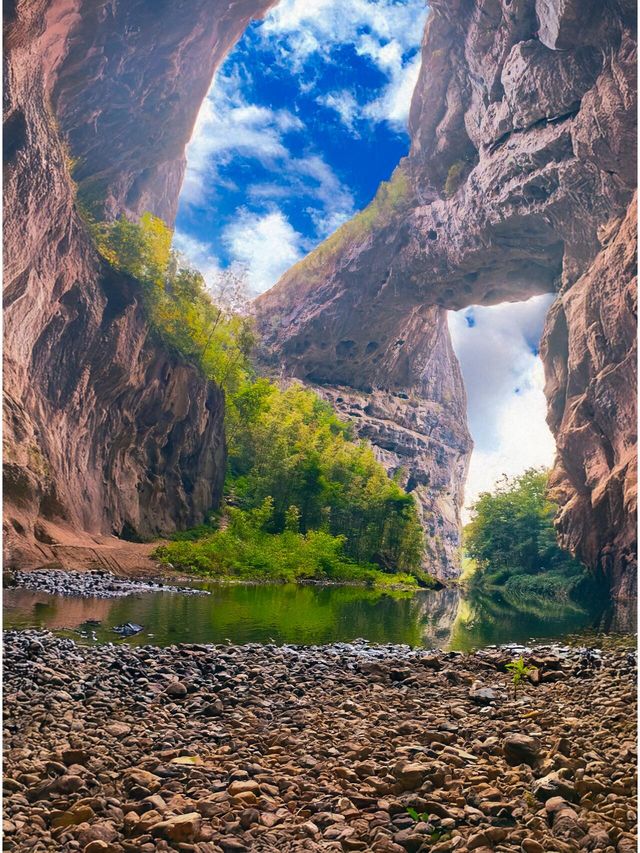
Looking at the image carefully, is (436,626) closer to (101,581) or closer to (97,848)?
(101,581)

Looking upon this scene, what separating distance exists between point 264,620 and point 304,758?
768 cm

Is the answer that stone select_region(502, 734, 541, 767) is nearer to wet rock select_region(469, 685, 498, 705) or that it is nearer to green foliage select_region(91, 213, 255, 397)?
wet rock select_region(469, 685, 498, 705)

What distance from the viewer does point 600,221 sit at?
99.8 ft

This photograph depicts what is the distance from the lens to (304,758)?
443 centimetres

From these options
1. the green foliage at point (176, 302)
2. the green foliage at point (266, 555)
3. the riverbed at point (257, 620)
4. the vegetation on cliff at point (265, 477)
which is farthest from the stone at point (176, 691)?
the green foliage at point (176, 302)

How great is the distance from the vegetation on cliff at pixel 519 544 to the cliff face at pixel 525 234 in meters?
2.46

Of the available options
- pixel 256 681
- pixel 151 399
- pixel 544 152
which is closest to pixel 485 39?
pixel 544 152

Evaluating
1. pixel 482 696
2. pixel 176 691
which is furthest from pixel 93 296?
pixel 482 696

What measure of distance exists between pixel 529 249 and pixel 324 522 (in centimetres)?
2253

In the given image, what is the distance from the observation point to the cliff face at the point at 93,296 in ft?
57.3

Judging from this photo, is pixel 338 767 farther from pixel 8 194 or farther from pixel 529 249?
pixel 529 249

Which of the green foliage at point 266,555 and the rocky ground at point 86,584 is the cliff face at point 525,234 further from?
the rocky ground at point 86,584

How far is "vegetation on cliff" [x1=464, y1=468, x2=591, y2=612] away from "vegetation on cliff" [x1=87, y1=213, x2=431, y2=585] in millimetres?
6061

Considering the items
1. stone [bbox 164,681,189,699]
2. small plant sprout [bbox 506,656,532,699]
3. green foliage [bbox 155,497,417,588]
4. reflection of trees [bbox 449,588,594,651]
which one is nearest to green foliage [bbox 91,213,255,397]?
green foliage [bbox 155,497,417,588]
